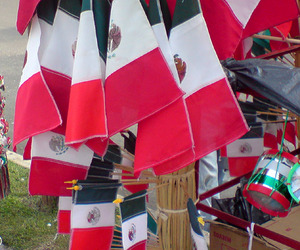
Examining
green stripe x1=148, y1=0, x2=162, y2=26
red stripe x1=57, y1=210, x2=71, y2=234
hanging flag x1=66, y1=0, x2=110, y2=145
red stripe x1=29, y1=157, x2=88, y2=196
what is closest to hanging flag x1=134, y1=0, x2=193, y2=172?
green stripe x1=148, y1=0, x2=162, y2=26

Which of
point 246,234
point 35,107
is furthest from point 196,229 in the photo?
point 35,107

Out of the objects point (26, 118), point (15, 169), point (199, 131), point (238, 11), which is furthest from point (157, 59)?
point (15, 169)

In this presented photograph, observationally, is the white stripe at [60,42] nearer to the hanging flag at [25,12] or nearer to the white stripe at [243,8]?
the hanging flag at [25,12]

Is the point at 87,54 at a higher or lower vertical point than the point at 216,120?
higher

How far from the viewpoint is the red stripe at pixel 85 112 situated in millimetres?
2104

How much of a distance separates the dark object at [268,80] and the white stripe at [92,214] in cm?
85

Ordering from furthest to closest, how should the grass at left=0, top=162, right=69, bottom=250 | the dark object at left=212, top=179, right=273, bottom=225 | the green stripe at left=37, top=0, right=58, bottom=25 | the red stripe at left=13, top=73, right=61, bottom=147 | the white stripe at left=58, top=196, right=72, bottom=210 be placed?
the grass at left=0, top=162, right=69, bottom=250
the white stripe at left=58, top=196, right=72, bottom=210
the dark object at left=212, top=179, right=273, bottom=225
the green stripe at left=37, top=0, right=58, bottom=25
the red stripe at left=13, top=73, right=61, bottom=147

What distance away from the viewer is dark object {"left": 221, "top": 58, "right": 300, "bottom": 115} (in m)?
2.06

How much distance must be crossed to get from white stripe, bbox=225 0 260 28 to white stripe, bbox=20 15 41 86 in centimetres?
83

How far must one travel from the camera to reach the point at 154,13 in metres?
2.06

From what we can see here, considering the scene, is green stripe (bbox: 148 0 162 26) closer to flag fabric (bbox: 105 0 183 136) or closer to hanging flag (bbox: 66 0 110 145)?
flag fabric (bbox: 105 0 183 136)

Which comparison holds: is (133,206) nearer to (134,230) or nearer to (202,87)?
(134,230)

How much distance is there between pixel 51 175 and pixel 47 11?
730 mm

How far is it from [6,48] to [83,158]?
7728 millimetres
